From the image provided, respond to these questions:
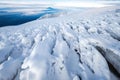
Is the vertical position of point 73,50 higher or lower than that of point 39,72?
lower

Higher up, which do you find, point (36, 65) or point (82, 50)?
point (36, 65)

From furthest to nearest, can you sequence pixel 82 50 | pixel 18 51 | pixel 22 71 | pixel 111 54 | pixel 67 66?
pixel 18 51 → pixel 82 50 → pixel 111 54 → pixel 67 66 → pixel 22 71

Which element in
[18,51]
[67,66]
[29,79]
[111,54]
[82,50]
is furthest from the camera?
[18,51]

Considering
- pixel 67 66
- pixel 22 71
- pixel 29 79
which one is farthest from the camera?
pixel 67 66

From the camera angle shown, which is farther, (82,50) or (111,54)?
(82,50)

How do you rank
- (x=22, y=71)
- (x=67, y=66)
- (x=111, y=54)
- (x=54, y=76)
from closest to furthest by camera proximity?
(x=54, y=76)
(x=22, y=71)
(x=67, y=66)
(x=111, y=54)

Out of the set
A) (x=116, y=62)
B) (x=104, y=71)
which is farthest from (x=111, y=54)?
(x=104, y=71)

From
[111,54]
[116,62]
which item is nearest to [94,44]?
[111,54]

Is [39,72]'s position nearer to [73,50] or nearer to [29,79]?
[29,79]

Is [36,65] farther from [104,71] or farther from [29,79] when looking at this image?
[104,71]
